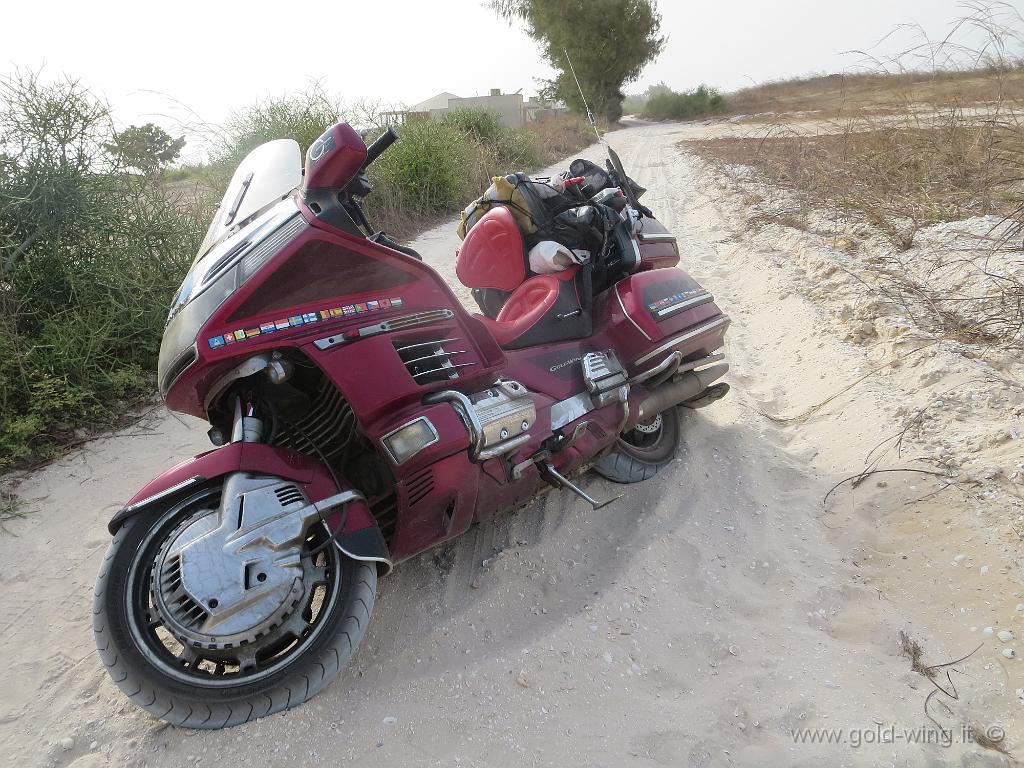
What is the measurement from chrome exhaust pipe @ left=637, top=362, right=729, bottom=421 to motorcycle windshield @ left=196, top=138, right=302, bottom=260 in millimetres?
1639

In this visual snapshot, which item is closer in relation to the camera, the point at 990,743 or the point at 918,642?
the point at 990,743

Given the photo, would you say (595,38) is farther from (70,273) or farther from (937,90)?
(70,273)

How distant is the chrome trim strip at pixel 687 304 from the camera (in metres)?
2.84

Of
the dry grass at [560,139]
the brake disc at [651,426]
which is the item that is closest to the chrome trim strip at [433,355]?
the brake disc at [651,426]

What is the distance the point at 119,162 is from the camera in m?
4.24

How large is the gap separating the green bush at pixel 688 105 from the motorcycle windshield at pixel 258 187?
35705 millimetres

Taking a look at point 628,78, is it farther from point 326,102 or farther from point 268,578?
point 268,578

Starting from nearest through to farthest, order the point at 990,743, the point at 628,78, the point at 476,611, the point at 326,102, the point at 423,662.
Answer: the point at 990,743 → the point at 423,662 → the point at 476,611 → the point at 326,102 → the point at 628,78

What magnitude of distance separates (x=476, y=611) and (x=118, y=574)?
1.07 metres

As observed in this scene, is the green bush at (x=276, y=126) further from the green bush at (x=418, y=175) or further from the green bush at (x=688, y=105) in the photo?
the green bush at (x=688, y=105)

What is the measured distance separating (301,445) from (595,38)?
3764 centimetres

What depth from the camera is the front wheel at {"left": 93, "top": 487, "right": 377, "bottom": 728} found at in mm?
1612

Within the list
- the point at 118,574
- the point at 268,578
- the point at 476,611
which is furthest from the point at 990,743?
the point at 118,574

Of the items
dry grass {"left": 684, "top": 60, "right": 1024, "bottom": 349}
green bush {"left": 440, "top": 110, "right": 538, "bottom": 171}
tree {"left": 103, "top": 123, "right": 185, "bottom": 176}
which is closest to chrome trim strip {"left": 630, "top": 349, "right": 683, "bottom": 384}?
dry grass {"left": 684, "top": 60, "right": 1024, "bottom": 349}
